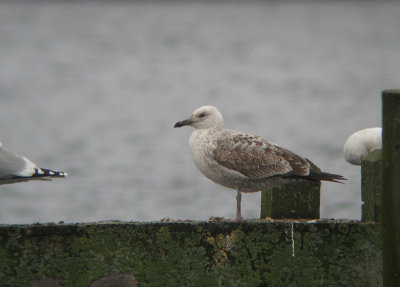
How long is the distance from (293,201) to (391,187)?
1251 millimetres

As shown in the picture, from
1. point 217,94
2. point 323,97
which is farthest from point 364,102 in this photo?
point 217,94

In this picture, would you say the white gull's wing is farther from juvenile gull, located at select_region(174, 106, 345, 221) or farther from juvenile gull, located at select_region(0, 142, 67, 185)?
juvenile gull, located at select_region(174, 106, 345, 221)

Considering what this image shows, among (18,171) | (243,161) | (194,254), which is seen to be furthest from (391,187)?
(18,171)

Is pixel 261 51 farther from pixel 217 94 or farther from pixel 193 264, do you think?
pixel 193 264

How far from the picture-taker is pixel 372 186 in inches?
176

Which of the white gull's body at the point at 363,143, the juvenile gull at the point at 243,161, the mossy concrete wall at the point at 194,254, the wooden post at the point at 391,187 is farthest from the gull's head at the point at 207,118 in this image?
the wooden post at the point at 391,187

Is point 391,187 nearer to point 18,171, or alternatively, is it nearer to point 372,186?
point 372,186

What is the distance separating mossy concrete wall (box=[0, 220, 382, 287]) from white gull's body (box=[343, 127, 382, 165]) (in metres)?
0.89

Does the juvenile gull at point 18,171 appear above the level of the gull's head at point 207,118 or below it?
below

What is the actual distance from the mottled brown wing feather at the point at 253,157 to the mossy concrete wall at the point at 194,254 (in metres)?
0.95

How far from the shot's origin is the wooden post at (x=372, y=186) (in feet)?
14.6

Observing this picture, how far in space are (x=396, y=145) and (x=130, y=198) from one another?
15.2 metres

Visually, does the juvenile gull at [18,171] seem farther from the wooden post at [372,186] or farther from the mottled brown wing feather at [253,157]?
the wooden post at [372,186]

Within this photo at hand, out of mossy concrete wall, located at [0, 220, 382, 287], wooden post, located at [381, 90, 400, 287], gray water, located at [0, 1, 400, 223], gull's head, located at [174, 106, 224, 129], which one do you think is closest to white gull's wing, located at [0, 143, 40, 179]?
gull's head, located at [174, 106, 224, 129]
